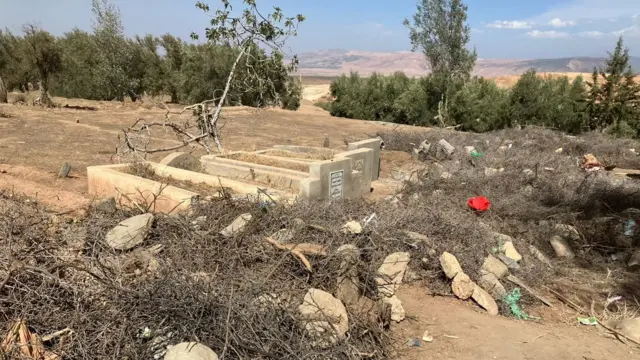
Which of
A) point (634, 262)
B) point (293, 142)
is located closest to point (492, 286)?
point (634, 262)

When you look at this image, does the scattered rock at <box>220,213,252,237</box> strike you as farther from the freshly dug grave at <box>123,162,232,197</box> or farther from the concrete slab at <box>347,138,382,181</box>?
the concrete slab at <box>347,138,382,181</box>

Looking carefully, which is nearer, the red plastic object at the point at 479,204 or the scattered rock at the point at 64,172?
the red plastic object at the point at 479,204

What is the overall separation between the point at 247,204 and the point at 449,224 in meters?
2.24

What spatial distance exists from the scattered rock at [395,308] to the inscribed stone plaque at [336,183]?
2979 mm

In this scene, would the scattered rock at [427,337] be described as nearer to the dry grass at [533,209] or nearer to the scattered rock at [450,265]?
the scattered rock at [450,265]

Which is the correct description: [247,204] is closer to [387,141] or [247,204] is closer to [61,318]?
[61,318]

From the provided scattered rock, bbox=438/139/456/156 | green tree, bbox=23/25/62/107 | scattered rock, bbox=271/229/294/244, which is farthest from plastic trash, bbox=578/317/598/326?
green tree, bbox=23/25/62/107

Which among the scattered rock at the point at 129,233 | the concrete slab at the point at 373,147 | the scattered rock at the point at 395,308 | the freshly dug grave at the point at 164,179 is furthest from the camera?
the concrete slab at the point at 373,147

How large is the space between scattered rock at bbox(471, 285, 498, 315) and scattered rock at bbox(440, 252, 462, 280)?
230mm

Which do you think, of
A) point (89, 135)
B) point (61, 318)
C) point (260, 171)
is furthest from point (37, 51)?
point (61, 318)

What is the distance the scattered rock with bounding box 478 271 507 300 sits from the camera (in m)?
4.56

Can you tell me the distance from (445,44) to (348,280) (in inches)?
783

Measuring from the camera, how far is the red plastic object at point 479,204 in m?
6.57

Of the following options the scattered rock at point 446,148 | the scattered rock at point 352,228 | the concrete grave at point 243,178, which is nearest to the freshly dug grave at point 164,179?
the concrete grave at point 243,178
